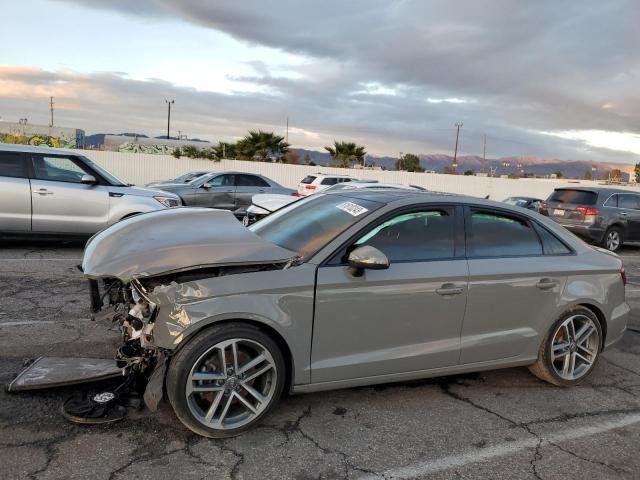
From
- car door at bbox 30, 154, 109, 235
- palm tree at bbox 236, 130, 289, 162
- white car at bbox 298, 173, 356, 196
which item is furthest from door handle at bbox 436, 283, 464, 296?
palm tree at bbox 236, 130, 289, 162

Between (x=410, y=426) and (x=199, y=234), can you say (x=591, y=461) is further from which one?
(x=199, y=234)

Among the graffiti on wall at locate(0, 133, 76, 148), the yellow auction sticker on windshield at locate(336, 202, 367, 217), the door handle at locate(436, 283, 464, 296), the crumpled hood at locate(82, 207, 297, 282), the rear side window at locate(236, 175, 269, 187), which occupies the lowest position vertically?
the door handle at locate(436, 283, 464, 296)

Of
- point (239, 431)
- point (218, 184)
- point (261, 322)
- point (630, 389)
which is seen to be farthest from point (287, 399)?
point (218, 184)

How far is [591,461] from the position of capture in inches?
129

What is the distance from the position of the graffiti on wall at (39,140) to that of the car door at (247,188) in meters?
26.9

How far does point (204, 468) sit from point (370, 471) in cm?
91

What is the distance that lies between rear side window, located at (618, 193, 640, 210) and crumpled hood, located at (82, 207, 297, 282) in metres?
13.7

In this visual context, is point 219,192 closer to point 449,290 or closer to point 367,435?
point 449,290

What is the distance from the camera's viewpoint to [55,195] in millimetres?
8492

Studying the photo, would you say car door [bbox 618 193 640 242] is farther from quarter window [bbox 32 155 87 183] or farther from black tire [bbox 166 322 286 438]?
black tire [bbox 166 322 286 438]

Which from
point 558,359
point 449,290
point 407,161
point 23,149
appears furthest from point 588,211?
point 407,161

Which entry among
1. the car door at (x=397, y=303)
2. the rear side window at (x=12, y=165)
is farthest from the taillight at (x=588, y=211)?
the rear side window at (x=12, y=165)

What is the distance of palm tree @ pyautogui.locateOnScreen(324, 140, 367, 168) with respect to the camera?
3778 cm

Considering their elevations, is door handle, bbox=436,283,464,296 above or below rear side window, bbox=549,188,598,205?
below
